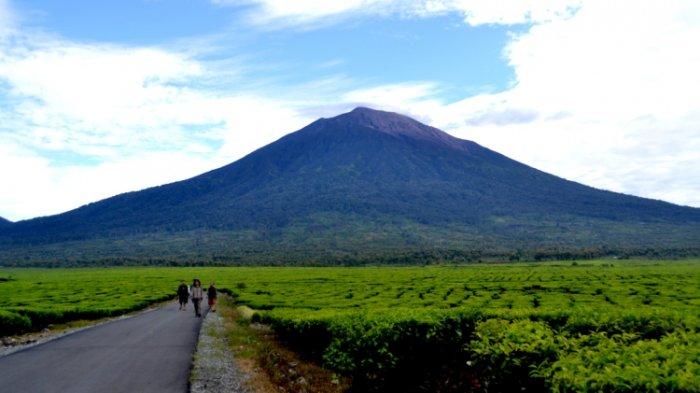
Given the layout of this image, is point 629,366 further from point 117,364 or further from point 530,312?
point 117,364

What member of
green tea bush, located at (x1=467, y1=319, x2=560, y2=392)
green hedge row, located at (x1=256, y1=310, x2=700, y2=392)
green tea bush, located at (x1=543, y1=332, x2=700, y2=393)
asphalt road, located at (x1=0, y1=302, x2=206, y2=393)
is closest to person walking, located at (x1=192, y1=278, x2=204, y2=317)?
asphalt road, located at (x1=0, y1=302, x2=206, y2=393)

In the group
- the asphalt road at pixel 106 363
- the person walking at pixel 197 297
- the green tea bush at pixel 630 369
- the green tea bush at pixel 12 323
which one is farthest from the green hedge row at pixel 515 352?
the green tea bush at pixel 12 323

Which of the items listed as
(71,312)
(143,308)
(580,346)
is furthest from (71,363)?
(143,308)

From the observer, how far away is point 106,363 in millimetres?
15273

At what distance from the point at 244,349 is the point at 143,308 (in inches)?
982

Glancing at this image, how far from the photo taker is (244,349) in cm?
1881

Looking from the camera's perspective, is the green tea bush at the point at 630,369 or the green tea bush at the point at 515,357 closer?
the green tea bush at the point at 630,369

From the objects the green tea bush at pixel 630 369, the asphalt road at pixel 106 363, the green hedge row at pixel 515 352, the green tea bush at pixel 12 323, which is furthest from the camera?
the green tea bush at pixel 12 323

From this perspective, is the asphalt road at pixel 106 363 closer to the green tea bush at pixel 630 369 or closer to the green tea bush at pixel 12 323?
the green tea bush at pixel 12 323

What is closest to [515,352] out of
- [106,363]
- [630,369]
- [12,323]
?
[630,369]

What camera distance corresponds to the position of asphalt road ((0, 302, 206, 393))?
1255 cm

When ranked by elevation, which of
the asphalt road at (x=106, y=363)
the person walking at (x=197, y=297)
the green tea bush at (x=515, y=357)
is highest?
the green tea bush at (x=515, y=357)

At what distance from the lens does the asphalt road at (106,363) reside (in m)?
12.5

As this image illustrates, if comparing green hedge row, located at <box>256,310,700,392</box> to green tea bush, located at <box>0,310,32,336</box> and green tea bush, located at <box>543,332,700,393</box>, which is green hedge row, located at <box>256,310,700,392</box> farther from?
green tea bush, located at <box>0,310,32,336</box>
